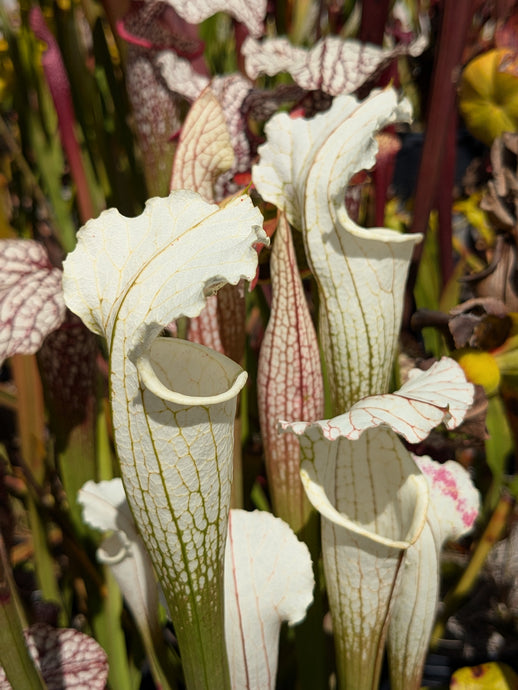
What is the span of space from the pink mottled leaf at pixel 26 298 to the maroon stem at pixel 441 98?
1.34 ft

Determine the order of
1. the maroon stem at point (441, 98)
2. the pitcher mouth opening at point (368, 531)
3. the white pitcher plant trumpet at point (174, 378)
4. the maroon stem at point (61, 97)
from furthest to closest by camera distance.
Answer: the maroon stem at point (61, 97) → the maroon stem at point (441, 98) → the pitcher mouth opening at point (368, 531) → the white pitcher plant trumpet at point (174, 378)

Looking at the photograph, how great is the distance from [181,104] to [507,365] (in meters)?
0.56

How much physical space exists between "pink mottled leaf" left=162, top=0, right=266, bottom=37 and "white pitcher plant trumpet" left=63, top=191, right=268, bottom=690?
1.41 feet

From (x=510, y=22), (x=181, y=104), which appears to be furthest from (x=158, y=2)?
(x=510, y=22)

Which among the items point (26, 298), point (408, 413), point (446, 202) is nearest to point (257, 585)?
point (408, 413)

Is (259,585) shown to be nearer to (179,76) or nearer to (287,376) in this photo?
(287,376)

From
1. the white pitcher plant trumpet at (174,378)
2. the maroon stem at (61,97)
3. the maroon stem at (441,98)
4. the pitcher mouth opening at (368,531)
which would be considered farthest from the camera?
the maroon stem at (61,97)

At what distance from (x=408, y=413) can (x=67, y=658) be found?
40 cm

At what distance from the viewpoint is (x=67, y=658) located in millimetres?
575

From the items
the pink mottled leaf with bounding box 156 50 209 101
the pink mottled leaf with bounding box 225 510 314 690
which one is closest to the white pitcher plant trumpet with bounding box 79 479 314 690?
the pink mottled leaf with bounding box 225 510 314 690

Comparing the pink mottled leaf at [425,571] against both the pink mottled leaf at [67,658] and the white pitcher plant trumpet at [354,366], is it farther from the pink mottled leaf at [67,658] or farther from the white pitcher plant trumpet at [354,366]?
the pink mottled leaf at [67,658]

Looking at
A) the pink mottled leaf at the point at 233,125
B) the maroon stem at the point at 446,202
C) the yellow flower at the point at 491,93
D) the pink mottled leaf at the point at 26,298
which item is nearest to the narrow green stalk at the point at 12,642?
the pink mottled leaf at the point at 26,298

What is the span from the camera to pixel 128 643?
2.95 feet

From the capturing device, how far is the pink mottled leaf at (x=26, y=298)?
0.53 m
